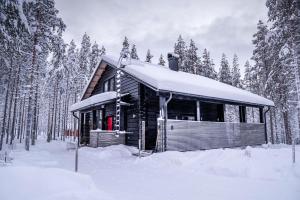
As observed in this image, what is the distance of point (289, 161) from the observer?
6938mm

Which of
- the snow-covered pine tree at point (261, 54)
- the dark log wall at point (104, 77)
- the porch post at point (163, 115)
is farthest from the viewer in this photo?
the snow-covered pine tree at point (261, 54)

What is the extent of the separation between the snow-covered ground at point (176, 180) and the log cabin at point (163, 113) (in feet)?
11.2

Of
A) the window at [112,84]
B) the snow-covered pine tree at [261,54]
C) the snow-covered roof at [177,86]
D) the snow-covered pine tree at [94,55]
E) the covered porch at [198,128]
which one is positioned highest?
the snow-covered pine tree at [94,55]

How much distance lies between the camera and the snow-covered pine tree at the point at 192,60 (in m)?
34.3

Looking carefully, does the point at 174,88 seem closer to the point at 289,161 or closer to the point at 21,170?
the point at 289,161

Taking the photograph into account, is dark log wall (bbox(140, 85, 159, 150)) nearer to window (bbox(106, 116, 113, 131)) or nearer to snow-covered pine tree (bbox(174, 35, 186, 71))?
window (bbox(106, 116, 113, 131))

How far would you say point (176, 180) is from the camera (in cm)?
654

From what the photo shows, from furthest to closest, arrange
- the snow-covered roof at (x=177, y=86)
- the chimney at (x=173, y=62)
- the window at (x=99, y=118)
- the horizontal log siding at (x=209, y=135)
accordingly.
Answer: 1. the chimney at (x=173, y=62)
2. the window at (x=99, y=118)
3. the horizontal log siding at (x=209, y=135)
4. the snow-covered roof at (x=177, y=86)

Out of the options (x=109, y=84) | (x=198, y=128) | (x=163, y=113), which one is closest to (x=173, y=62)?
(x=109, y=84)

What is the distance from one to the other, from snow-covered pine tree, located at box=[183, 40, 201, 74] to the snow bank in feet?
102

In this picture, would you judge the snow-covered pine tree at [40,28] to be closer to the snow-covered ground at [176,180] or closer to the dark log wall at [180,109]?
the dark log wall at [180,109]

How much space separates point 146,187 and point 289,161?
4513mm

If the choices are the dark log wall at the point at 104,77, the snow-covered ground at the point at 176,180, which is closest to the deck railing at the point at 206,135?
the snow-covered ground at the point at 176,180

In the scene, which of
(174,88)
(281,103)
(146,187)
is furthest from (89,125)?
(281,103)
